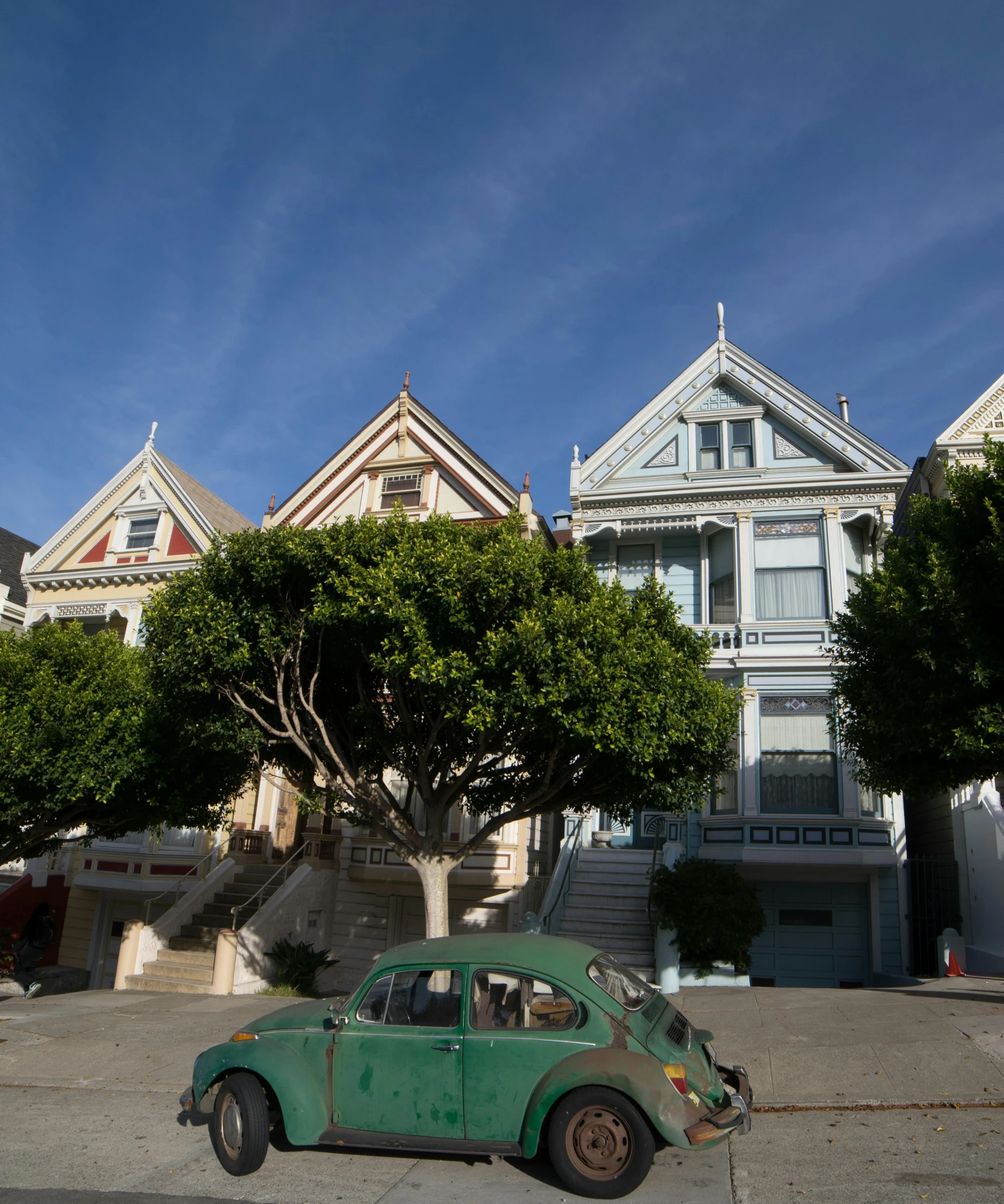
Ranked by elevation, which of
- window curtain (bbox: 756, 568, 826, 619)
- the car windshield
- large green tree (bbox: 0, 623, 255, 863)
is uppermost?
window curtain (bbox: 756, 568, 826, 619)

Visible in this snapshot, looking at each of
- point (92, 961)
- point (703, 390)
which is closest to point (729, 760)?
point (703, 390)

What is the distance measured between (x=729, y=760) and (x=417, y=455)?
11103 millimetres

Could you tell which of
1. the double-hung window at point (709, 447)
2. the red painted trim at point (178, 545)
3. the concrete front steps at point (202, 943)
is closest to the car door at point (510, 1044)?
the concrete front steps at point (202, 943)

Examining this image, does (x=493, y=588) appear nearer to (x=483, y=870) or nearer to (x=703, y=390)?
(x=483, y=870)

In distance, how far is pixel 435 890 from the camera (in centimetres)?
1202

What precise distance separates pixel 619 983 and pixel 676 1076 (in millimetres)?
882

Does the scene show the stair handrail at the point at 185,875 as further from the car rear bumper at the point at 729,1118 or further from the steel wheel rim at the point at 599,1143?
the steel wheel rim at the point at 599,1143

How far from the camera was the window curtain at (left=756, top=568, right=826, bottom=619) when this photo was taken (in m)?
18.8

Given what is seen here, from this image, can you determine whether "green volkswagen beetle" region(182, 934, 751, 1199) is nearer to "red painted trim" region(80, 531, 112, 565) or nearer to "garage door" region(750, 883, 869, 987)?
"garage door" region(750, 883, 869, 987)

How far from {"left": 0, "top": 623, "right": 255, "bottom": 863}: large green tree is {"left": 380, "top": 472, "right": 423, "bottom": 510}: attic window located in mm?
7270

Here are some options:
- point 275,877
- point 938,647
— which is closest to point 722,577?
point 938,647

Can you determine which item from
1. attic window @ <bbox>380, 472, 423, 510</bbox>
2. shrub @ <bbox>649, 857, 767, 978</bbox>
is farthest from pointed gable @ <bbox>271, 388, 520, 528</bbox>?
shrub @ <bbox>649, 857, 767, 978</bbox>

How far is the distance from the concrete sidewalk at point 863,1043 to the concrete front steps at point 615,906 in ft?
10.2

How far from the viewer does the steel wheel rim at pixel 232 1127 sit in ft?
23.0
